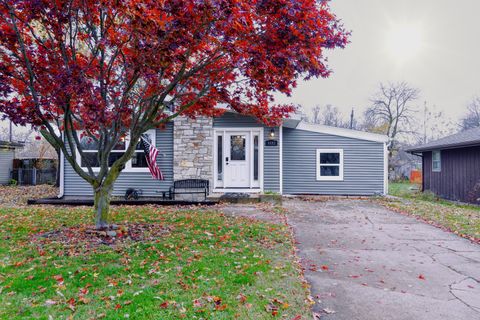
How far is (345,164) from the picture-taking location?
1165cm

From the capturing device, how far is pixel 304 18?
14.2ft

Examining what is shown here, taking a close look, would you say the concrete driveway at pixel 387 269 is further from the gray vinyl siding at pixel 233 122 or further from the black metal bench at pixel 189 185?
the gray vinyl siding at pixel 233 122

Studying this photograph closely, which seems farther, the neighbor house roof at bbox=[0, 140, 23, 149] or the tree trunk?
the neighbor house roof at bbox=[0, 140, 23, 149]

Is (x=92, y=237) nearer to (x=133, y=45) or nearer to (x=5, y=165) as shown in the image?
(x=133, y=45)

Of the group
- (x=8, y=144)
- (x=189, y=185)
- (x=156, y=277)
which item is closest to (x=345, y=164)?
(x=189, y=185)

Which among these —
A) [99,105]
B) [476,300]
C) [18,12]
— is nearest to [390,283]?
[476,300]

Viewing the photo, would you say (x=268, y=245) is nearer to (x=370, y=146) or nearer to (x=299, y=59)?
(x=299, y=59)

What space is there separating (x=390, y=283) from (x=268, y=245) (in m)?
1.80

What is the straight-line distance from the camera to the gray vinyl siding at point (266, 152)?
433 inches

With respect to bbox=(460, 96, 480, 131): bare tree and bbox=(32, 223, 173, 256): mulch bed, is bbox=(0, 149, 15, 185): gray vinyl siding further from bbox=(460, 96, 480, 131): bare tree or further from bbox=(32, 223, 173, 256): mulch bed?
bbox=(460, 96, 480, 131): bare tree

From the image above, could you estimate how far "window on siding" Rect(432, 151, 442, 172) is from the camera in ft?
47.2

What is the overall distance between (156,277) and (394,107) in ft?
93.6

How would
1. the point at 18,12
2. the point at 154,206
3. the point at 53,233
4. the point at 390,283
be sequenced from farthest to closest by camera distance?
1. the point at 154,206
2. the point at 53,233
3. the point at 18,12
4. the point at 390,283

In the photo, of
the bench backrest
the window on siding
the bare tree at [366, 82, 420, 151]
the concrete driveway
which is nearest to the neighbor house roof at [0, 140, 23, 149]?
the bench backrest
